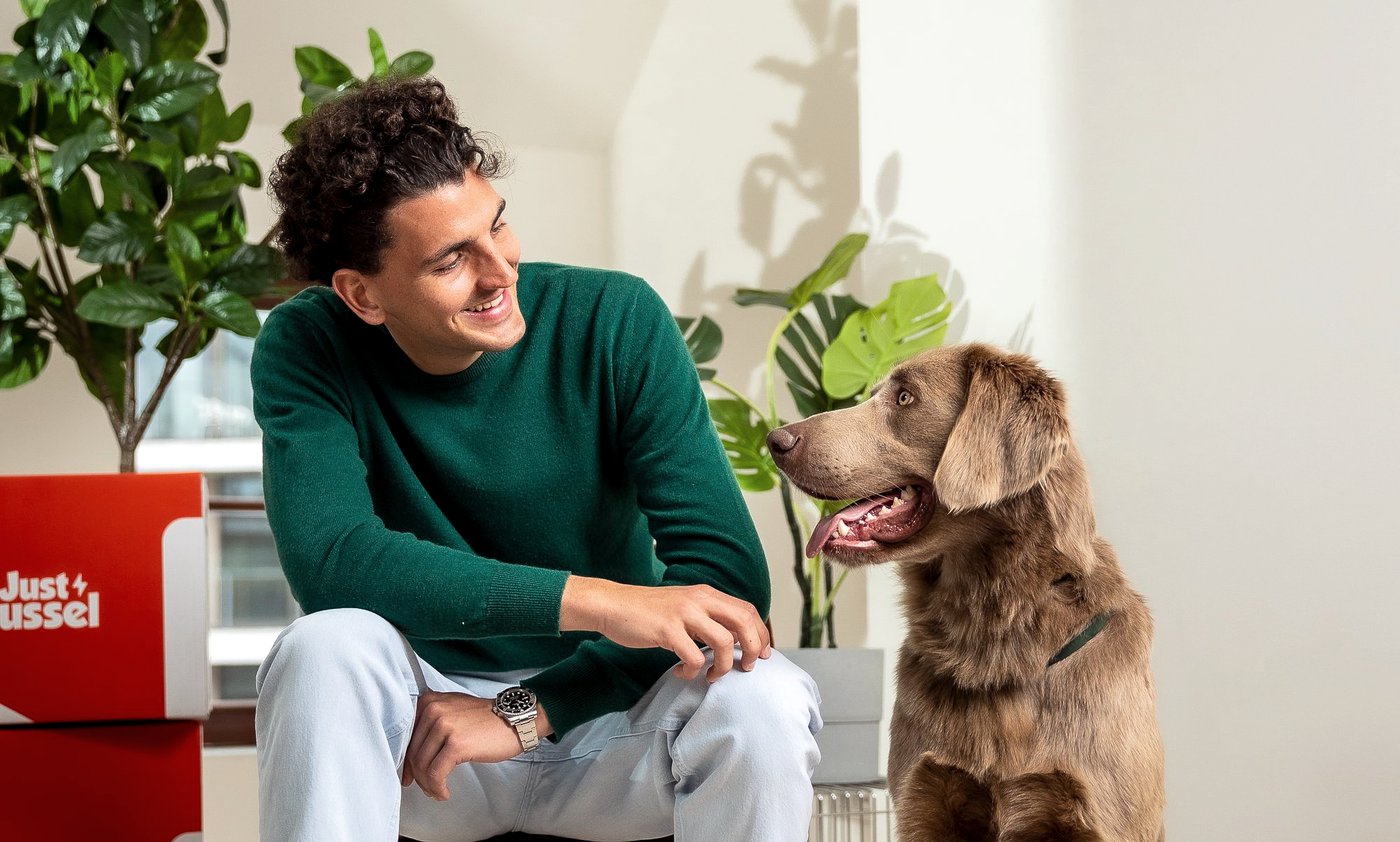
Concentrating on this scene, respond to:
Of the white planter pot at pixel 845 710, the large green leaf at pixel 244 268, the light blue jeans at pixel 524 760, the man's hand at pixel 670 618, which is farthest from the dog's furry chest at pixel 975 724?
the large green leaf at pixel 244 268

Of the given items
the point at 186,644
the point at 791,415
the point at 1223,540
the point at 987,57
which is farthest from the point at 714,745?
the point at 791,415

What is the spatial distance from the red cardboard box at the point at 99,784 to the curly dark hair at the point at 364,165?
89cm

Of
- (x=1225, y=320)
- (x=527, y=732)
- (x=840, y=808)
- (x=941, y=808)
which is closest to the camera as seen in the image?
(x=527, y=732)

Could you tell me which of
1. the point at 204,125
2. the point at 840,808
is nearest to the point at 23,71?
the point at 204,125

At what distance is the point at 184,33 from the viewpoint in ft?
8.04

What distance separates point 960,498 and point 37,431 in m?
2.90

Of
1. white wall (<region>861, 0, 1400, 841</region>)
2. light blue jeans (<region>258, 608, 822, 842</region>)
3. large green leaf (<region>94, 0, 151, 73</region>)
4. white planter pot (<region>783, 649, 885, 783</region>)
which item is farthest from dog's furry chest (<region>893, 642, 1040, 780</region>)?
large green leaf (<region>94, 0, 151, 73</region>)

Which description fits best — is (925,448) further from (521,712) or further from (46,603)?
(46,603)

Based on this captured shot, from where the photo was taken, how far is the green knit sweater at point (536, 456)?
1.26 metres

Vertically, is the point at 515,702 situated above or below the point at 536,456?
below

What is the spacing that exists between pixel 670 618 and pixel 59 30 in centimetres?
190

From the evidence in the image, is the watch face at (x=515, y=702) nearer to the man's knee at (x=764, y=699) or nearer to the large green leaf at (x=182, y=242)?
the man's knee at (x=764, y=699)

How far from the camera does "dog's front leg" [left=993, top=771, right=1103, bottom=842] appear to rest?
1.23 metres

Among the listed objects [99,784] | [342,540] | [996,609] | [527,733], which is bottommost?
[99,784]
